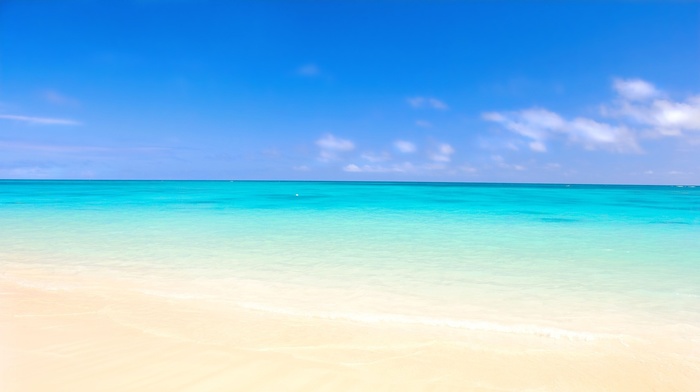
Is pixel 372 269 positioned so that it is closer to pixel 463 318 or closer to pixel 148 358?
pixel 463 318

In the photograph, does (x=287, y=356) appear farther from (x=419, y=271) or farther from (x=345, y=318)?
(x=419, y=271)

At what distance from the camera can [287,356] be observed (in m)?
3.22

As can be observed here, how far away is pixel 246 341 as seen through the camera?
3.52m

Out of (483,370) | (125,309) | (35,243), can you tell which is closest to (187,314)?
(125,309)

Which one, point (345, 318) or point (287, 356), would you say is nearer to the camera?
point (287, 356)

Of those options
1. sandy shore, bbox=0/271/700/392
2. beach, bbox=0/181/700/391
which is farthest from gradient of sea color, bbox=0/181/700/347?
sandy shore, bbox=0/271/700/392

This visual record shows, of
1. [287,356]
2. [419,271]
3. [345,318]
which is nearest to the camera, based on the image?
[287,356]

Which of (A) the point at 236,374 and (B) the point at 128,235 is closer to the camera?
(A) the point at 236,374

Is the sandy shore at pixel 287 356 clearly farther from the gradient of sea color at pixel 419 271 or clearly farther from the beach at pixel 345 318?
the gradient of sea color at pixel 419 271

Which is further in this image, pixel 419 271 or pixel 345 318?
pixel 419 271

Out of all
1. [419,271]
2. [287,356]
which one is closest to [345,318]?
[287,356]

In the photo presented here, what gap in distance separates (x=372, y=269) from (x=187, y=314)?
11.6 feet

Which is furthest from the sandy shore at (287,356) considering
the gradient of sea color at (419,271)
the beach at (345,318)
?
the gradient of sea color at (419,271)

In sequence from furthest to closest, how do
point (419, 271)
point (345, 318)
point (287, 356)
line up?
point (419, 271), point (345, 318), point (287, 356)
